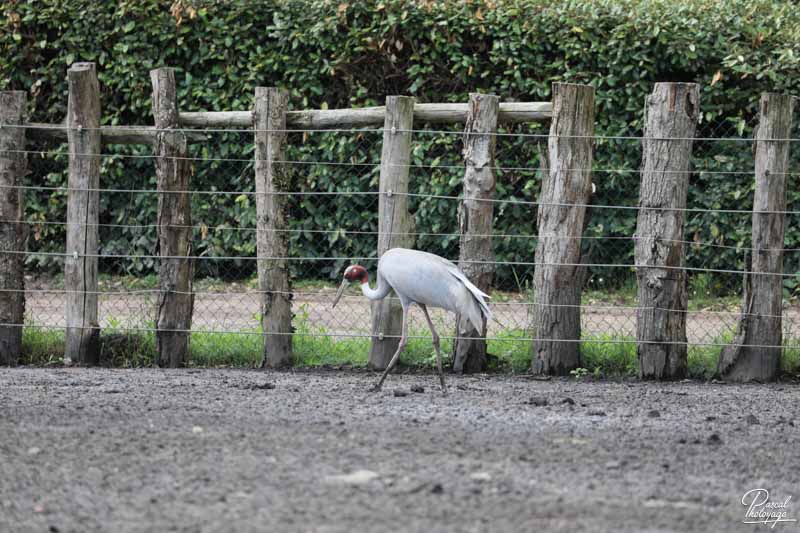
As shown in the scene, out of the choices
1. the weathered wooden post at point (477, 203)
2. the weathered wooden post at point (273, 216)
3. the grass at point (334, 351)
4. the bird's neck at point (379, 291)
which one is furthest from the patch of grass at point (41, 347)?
the weathered wooden post at point (477, 203)

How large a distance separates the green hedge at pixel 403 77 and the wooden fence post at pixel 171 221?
183cm

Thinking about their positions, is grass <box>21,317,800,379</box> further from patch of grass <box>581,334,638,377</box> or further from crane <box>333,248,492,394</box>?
crane <box>333,248,492,394</box>

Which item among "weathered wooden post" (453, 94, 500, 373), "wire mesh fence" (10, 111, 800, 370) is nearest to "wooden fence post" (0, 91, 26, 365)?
"wire mesh fence" (10, 111, 800, 370)

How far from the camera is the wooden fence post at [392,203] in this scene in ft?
28.5

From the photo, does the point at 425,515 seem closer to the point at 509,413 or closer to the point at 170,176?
the point at 509,413

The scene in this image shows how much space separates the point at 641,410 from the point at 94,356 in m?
4.46

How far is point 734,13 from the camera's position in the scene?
10938 millimetres

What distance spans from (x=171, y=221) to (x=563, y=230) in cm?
307

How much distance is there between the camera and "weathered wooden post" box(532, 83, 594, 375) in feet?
27.7

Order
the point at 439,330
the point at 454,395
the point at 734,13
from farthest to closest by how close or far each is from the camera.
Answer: the point at 734,13 < the point at 439,330 < the point at 454,395

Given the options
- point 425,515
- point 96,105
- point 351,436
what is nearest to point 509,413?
point 351,436

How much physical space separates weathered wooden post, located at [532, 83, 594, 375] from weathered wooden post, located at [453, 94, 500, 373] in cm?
41

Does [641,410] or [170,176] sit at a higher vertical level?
[170,176]

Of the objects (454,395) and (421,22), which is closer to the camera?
(454,395)
